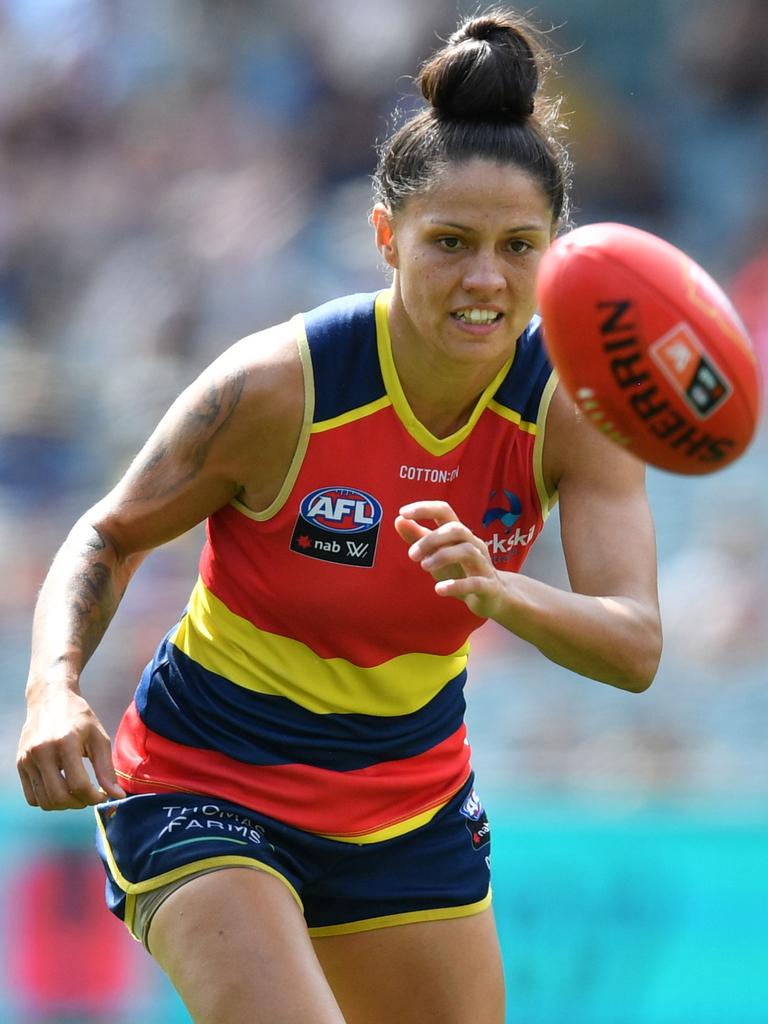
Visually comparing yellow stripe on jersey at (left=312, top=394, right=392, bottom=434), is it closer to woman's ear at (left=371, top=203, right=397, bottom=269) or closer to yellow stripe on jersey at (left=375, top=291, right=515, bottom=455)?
yellow stripe on jersey at (left=375, top=291, right=515, bottom=455)

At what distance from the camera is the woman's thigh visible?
306 centimetres

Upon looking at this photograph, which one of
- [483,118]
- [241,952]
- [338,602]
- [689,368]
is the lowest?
[241,952]

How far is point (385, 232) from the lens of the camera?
313 centimetres

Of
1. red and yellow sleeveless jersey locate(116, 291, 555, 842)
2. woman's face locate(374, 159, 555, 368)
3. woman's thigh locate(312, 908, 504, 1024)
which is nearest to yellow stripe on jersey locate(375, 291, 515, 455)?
red and yellow sleeveless jersey locate(116, 291, 555, 842)

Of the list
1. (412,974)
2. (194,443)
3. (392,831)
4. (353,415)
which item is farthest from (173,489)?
(412,974)

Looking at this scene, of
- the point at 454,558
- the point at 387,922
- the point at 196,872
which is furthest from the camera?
the point at 387,922

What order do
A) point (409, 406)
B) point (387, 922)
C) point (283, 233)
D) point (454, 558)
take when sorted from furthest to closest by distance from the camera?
point (283, 233) → point (387, 922) → point (409, 406) → point (454, 558)

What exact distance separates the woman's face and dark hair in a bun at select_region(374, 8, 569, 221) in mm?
42

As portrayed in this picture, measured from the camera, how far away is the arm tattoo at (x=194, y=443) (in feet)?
9.31

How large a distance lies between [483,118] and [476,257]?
1.03 feet

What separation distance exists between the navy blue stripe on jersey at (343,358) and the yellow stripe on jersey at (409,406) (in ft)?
0.04

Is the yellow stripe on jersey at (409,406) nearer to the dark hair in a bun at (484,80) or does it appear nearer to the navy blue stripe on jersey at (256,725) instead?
the dark hair in a bun at (484,80)

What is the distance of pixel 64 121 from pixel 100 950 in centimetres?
443

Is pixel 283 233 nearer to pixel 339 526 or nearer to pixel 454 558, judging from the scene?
pixel 339 526
